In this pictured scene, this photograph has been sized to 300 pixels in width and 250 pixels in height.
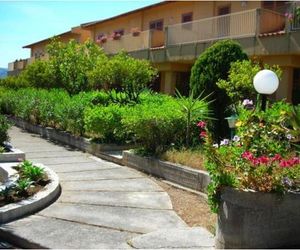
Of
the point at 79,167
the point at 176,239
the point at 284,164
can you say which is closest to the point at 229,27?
the point at 79,167

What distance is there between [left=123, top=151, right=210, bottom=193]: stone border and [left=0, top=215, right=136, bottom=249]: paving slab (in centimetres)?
251

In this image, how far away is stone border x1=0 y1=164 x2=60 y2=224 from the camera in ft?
20.6

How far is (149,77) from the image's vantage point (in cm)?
1574

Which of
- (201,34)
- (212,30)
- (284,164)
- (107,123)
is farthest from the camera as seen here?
(201,34)

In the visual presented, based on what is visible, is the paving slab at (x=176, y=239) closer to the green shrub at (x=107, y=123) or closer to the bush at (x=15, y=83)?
the green shrub at (x=107, y=123)

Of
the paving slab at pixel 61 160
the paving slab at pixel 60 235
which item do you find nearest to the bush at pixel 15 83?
the paving slab at pixel 61 160

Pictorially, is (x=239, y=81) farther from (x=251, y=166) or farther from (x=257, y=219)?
(x=257, y=219)

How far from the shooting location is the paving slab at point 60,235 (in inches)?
217

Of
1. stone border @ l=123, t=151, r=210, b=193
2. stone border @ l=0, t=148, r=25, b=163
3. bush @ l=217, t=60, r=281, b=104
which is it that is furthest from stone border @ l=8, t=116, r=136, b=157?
bush @ l=217, t=60, r=281, b=104

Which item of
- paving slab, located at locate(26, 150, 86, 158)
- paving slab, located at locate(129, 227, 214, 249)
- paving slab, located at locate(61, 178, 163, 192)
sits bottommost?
paving slab, located at locate(129, 227, 214, 249)

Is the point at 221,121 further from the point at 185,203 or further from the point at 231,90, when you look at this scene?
the point at 185,203

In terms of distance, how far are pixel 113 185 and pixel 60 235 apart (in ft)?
9.30

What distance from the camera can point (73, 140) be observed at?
43.8ft

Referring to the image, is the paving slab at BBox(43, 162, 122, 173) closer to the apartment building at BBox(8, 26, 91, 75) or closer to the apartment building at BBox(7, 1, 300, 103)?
the apartment building at BBox(7, 1, 300, 103)
